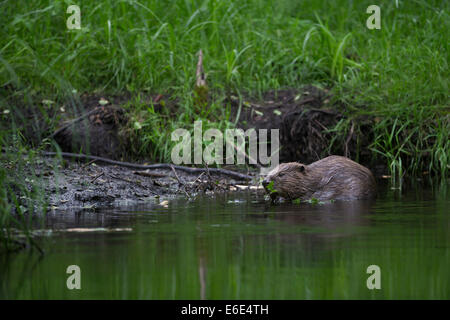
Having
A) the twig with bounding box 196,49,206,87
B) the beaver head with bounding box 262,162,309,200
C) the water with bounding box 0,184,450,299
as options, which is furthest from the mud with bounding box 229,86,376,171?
the water with bounding box 0,184,450,299

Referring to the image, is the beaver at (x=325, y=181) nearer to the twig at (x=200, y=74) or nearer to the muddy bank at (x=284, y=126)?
the muddy bank at (x=284, y=126)

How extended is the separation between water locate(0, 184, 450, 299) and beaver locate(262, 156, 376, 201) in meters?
1.24

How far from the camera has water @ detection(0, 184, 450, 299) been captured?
316cm

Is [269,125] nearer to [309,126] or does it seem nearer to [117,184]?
[309,126]

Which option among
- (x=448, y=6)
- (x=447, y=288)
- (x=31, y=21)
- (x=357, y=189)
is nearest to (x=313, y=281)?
(x=447, y=288)

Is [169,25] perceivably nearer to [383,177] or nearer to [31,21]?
[31,21]

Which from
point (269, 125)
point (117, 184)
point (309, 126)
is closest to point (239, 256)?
point (117, 184)

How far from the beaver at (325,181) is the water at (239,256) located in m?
1.24

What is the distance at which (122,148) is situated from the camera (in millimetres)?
9969

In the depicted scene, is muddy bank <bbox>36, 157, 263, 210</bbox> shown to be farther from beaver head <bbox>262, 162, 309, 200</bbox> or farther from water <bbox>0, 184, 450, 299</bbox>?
beaver head <bbox>262, 162, 309, 200</bbox>

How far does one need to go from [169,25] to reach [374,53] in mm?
3242

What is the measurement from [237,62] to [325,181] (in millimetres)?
4153

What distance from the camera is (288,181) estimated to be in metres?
7.27

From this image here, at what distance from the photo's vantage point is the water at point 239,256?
10.4 feet
